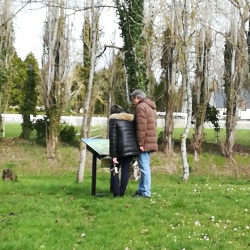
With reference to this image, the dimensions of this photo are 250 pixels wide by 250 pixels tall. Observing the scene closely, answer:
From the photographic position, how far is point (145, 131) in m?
8.10

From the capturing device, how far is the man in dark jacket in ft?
26.3

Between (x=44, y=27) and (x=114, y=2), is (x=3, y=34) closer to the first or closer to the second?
(x=44, y=27)

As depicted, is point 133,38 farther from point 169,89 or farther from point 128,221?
point 169,89

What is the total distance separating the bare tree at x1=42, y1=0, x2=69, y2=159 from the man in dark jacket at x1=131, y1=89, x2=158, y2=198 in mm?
14896

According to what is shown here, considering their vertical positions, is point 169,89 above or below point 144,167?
above

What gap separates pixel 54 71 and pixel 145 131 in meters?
16.1

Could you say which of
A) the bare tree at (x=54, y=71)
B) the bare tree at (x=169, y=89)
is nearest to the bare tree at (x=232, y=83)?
the bare tree at (x=169, y=89)

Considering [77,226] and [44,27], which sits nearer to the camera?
[77,226]

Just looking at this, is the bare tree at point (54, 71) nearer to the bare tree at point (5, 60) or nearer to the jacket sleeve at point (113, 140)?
the bare tree at point (5, 60)

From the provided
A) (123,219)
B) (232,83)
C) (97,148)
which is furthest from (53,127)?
(123,219)

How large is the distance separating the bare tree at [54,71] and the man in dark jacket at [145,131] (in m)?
14.9

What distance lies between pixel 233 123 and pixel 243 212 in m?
17.6

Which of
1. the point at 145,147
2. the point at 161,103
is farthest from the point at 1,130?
the point at 145,147

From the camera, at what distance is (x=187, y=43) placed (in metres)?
13.4
